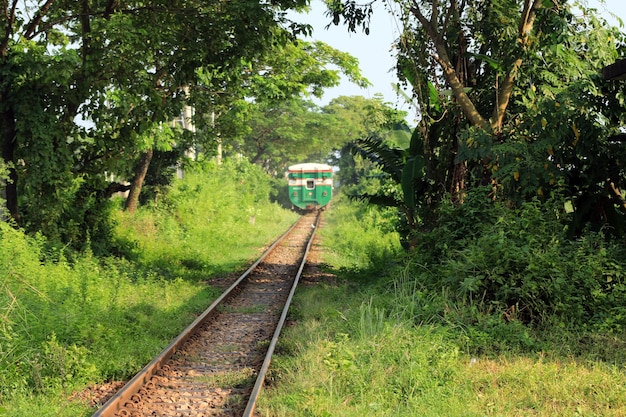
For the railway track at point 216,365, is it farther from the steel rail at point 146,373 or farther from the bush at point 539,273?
the bush at point 539,273

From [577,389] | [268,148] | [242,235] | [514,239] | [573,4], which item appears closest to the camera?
[577,389]

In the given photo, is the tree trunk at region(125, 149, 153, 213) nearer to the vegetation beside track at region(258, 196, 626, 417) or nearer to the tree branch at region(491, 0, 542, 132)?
the vegetation beside track at region(258, 196, 626, 417)

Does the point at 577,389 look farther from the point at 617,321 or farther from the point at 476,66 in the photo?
the point at 476,66

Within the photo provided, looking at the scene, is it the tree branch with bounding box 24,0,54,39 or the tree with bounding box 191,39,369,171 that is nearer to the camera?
the tree branch with bounding box 24,0,54,39

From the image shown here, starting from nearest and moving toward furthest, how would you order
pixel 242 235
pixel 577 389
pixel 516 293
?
pixel 577 389, pixel 516 293, pixel 242 235

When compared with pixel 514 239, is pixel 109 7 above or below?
above

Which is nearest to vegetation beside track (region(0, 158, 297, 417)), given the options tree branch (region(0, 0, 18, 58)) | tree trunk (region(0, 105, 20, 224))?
tree trunk (region(0, 105, 20, 224))

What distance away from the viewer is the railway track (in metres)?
6.62

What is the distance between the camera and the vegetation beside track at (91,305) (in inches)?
278

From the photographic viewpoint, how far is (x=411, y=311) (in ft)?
30.2

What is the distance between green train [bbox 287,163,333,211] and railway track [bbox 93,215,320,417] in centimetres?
2804

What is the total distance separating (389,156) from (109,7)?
6002mm

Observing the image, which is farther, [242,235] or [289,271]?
[242,235]

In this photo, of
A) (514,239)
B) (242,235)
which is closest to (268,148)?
(242,235)
